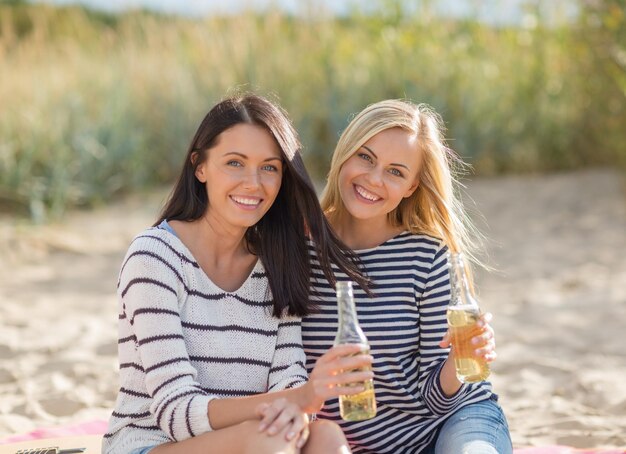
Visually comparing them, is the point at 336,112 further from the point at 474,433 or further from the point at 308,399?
the point at 308,399

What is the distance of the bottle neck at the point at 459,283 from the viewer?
269cm

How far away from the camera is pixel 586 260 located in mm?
7438

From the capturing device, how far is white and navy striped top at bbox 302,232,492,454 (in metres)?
3.11

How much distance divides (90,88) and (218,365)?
6913mm

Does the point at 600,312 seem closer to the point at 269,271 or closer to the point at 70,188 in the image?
the point at 269,271

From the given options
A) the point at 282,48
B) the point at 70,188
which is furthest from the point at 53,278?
the point at 282,48

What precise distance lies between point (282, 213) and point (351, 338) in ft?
2.51

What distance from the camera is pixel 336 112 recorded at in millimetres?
9078

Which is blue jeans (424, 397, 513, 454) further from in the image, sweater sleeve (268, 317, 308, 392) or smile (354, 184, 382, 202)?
smile (354, 184, 382, 202)

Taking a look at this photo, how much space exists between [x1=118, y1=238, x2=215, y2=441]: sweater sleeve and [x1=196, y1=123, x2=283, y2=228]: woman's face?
0.88ft

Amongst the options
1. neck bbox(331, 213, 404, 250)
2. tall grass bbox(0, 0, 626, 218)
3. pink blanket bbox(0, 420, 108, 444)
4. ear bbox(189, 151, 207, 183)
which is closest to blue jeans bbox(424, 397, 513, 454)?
neck bbox(331, 213, 404, 250)

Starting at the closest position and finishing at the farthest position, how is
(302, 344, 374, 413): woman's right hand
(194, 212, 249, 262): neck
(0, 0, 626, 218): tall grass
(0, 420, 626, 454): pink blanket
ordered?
(302, 344, 374, 413): woman's right hand
(194, 212, 249, 262): neck
(0, 420, 626, 454): pink blanket
(0, 0, 626, 218): tall grass

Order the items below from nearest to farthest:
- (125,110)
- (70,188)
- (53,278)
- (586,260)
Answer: (53,278), (586,260), (70,188), (125,110)

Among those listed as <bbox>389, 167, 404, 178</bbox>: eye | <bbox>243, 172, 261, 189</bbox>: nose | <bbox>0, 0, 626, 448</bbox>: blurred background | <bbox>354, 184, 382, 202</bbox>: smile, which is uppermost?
<bbox>0, 0, 626, 448</bbox>: blurred background
